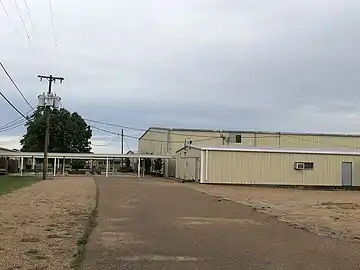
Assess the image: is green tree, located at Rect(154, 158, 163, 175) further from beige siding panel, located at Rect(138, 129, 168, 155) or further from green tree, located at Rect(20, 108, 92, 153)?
green tree, located at Rect(20, 108, 92, 153)

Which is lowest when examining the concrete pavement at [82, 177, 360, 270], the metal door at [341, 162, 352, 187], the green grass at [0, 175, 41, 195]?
the concrete pavement at [82, 177, 360, 270]

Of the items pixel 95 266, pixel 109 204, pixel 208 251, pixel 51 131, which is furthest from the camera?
pixel 51 131

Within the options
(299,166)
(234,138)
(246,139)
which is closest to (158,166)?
(234,138)

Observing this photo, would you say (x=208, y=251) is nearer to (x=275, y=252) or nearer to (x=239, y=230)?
(x=275, y=252)

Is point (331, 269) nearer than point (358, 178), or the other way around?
point (331, 269)

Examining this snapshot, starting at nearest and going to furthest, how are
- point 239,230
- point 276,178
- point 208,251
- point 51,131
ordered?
point 208,251 → point 239,230 → point 276,178 → point 51,131

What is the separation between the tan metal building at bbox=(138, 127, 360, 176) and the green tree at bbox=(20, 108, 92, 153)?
62.3ft

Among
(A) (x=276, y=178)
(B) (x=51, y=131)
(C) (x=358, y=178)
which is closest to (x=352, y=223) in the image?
(A) (x=276, y=178)

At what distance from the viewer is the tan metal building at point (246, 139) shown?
7419 centimetres

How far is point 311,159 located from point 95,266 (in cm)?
4112

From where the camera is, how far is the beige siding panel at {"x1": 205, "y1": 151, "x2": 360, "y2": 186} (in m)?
45.8

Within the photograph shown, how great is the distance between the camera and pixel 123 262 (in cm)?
852

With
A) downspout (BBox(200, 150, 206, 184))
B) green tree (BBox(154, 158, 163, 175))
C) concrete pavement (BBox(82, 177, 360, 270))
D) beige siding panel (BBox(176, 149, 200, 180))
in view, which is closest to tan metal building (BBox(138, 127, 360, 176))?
green tree (BBox(154, 158, 163, 175))

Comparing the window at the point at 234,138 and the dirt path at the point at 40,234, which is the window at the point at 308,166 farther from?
the dirt path at the point at 40,234
